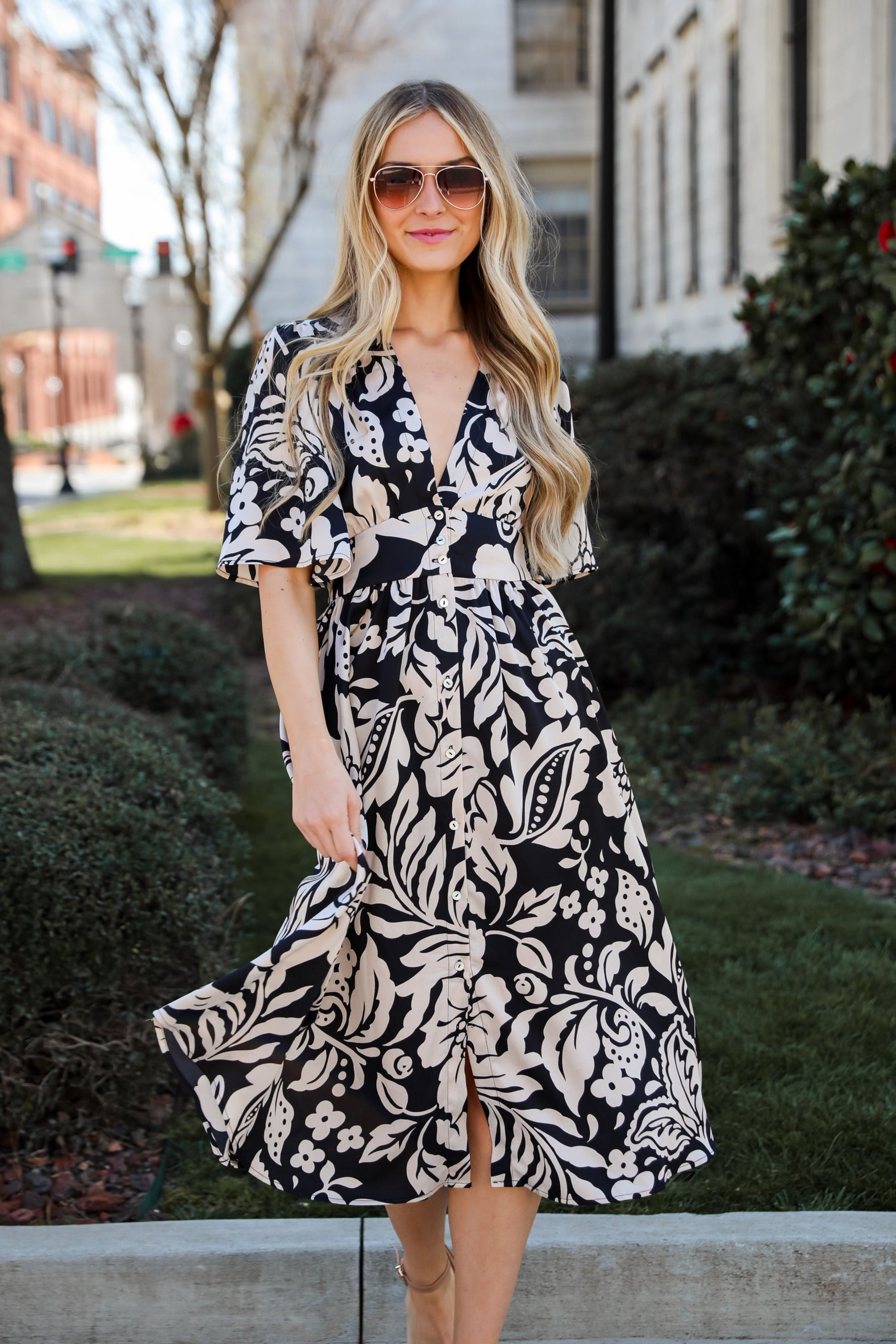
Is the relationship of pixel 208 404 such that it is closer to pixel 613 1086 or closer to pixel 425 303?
pixel 425 303

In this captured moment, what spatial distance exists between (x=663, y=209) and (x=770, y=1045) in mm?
16447

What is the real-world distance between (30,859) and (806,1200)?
6.06 feet

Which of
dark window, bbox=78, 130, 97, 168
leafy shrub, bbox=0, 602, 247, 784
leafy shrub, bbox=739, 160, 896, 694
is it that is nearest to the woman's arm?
leafy shrub, bbox=0, 602, 247, 784

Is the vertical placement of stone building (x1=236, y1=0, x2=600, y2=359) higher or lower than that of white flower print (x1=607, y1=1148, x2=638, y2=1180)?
higher

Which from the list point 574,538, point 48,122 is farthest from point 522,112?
point 48,122

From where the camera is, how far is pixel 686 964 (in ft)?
13.9

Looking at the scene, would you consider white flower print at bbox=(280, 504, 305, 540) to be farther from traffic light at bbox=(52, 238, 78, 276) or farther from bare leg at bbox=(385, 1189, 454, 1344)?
traffic light at bbox=(52, 238, 78, 276)

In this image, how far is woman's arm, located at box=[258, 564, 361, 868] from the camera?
215 centimetres

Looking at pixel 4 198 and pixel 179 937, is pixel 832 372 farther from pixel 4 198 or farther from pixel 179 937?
pixel 4 198

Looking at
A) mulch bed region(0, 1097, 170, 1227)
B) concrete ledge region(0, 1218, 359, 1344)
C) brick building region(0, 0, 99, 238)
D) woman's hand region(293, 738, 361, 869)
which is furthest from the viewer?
brick building region(0, 0, 99, 238)

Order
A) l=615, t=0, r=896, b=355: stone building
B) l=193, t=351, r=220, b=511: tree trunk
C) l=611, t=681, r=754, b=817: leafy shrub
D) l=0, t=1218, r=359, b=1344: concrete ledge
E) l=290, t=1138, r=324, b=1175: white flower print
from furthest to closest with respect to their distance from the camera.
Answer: l=193, t=351, r=220, b=511: tree trunk < l=615, t=0, r=896, b=355: stone building < l=611, t=681, r=754, b=817: leafy shrub < l=0, t=1218, r=359, b=1344: concrete ledge < l=290, t=1138, r=324, b=1175: white flower print

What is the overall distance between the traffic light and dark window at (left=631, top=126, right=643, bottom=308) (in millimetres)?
14333

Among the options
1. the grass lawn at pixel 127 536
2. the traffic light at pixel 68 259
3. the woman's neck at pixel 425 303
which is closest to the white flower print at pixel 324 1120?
the woman's neck at pixel 425 303

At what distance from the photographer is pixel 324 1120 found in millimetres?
2250
